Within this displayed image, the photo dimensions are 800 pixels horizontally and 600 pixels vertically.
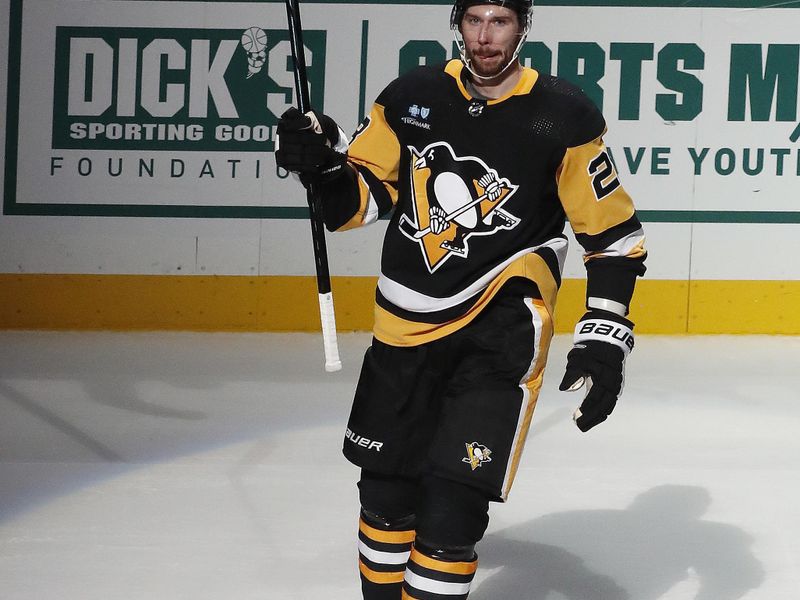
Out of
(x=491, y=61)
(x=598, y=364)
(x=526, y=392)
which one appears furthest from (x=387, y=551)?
(x=491, y=61)

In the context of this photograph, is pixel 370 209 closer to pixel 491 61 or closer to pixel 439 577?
pixel 491 61

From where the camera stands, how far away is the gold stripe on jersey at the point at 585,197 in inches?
81.8

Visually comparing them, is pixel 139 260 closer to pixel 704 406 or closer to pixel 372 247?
pixel 372 247

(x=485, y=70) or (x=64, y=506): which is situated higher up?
(x=485, y=70)

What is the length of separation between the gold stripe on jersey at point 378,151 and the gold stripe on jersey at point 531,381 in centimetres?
33

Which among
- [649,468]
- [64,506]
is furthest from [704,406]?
[64,506]

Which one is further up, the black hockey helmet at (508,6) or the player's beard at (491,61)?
the black hockey helmet at (508,6)

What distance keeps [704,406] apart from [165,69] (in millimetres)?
2585

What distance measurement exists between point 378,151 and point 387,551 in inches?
26.4

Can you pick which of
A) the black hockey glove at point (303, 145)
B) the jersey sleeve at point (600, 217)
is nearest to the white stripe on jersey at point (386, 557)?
the jersey sleeve at point (600, 217)

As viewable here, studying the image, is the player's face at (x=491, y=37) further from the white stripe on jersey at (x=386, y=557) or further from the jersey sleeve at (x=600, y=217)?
the white stripe on jersey at (x=386, y=557)

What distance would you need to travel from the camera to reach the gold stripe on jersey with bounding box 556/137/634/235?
6.82 feet

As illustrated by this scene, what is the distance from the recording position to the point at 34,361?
15.8 feet

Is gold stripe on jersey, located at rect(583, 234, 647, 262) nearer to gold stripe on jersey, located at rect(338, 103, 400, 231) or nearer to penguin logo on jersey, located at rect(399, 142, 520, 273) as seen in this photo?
Result: penguin logo on jersey, located at rect(399, 142, 520, 273)
